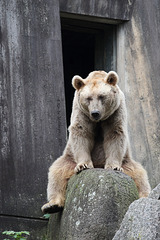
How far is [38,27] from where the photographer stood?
30.7ft

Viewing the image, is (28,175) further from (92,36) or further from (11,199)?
(92,36)

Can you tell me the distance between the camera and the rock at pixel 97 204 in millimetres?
6309

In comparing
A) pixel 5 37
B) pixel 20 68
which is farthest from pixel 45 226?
pixel 5 37

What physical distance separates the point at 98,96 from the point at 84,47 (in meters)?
7.33

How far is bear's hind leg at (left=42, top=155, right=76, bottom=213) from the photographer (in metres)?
→ 7.29

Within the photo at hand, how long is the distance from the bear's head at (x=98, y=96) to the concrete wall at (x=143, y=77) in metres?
3.03

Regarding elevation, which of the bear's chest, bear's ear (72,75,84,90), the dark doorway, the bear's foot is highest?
the dark doorway

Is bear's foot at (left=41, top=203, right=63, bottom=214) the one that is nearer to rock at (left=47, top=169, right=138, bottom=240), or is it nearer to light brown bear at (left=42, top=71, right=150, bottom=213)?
light brown bear at (left=42, top=71, right=150, bottom=213)

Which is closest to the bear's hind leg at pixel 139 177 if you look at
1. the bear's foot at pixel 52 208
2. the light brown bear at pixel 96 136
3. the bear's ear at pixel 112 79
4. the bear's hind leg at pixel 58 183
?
the light brown bear at pixel 96 136

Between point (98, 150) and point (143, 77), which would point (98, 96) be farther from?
point (143, 77)

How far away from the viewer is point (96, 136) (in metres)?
7.48

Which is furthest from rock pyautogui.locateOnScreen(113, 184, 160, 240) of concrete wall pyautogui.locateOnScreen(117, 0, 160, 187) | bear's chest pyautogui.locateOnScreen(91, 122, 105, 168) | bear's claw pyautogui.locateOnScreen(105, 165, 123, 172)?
concrete wall pyautogui.locateOnScreen(117, 0, 160, 187)

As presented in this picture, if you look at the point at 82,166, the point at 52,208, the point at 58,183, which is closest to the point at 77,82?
the point at 82,166

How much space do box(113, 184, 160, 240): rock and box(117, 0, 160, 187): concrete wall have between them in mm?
5013
